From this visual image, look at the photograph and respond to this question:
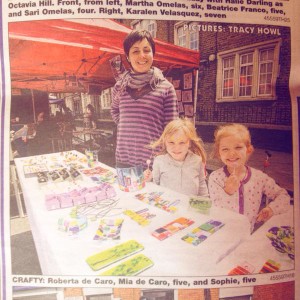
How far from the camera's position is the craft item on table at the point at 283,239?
2.05 feet

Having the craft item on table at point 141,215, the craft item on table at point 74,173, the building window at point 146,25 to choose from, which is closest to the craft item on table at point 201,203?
the craft item on table at point 141,215

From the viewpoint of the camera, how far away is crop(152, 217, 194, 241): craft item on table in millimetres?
596

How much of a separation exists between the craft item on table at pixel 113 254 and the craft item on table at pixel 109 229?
27mm

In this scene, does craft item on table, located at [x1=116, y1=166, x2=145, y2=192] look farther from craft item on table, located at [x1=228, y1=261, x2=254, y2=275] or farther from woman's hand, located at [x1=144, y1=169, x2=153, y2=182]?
craft item on table, located at [x1=228, y1=261, x2=254, y2=275]

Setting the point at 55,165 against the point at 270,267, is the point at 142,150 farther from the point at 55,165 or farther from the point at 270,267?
the point at 270,267

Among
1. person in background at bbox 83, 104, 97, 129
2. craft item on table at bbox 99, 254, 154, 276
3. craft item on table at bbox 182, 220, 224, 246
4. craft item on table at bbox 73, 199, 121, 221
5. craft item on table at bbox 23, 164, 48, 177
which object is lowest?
craft item on table at bbox 99, 254, 154, 276

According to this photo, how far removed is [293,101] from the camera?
60cm

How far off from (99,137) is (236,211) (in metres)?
0.40

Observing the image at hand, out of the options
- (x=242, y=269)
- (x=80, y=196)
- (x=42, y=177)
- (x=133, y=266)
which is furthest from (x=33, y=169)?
(x=242, y=269)

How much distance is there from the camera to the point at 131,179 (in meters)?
0.65

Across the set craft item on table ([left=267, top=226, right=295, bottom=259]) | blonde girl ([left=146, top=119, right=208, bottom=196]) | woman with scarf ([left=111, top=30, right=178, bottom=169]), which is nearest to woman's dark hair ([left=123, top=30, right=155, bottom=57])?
woman with scarf ([left=111, top=30, right=178, bottom=169])

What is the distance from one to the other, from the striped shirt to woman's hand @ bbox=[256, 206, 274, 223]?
1.11ft

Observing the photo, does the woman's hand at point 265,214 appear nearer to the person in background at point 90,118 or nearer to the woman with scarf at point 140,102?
the woman with scarf at point 140,102

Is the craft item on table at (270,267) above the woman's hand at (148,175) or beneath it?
beneath
